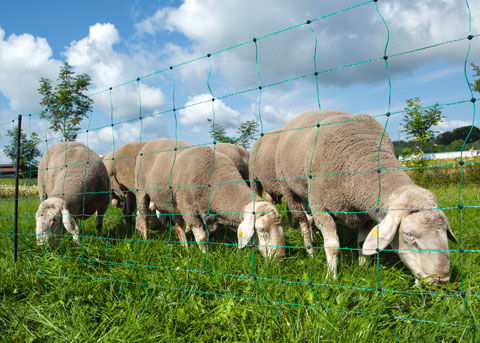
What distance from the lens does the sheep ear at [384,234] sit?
102 inches

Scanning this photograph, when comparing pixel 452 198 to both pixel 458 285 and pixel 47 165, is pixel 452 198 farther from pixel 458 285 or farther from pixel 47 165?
pixel 47 165

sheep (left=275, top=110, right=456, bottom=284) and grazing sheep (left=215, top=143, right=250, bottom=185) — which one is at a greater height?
grazing sheep (left=215, top=143, right=250, bottom=185)

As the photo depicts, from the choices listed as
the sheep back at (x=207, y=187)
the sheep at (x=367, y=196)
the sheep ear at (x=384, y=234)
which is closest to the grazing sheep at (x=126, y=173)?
the sheep back at (x=207, y=187)

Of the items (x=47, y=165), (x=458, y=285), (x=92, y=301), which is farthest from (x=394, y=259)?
(x=47, y=165)

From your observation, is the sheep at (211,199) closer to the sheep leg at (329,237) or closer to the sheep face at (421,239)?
the sheep leg at (329,237)

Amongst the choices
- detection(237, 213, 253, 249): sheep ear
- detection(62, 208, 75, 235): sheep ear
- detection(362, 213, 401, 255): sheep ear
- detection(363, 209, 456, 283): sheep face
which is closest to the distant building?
detection(62, 208, 75, 235): sheep ear

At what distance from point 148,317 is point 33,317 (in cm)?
89

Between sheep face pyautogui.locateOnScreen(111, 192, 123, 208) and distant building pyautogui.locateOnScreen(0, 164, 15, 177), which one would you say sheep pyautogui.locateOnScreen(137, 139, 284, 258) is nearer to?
distant building pyautogui.locateOnScreen(0, 164, 15, 177)

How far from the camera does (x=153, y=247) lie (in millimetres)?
3668

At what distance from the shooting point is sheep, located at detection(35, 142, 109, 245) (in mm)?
4336

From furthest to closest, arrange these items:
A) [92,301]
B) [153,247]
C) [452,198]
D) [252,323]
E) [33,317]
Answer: [452,198], [153,247], [92,301], [33,317], [252,323]

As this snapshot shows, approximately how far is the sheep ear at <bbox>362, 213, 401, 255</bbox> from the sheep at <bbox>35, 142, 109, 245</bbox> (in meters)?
3.22

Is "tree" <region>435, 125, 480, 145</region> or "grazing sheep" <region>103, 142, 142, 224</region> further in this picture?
"grazing sheep" <region>103, 142, 142, 224</region>

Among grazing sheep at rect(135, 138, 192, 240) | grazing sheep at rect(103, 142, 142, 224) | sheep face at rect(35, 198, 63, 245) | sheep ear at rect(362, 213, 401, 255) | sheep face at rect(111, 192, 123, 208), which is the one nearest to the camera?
sheep ear at rect(362, 213, 401, 255)
